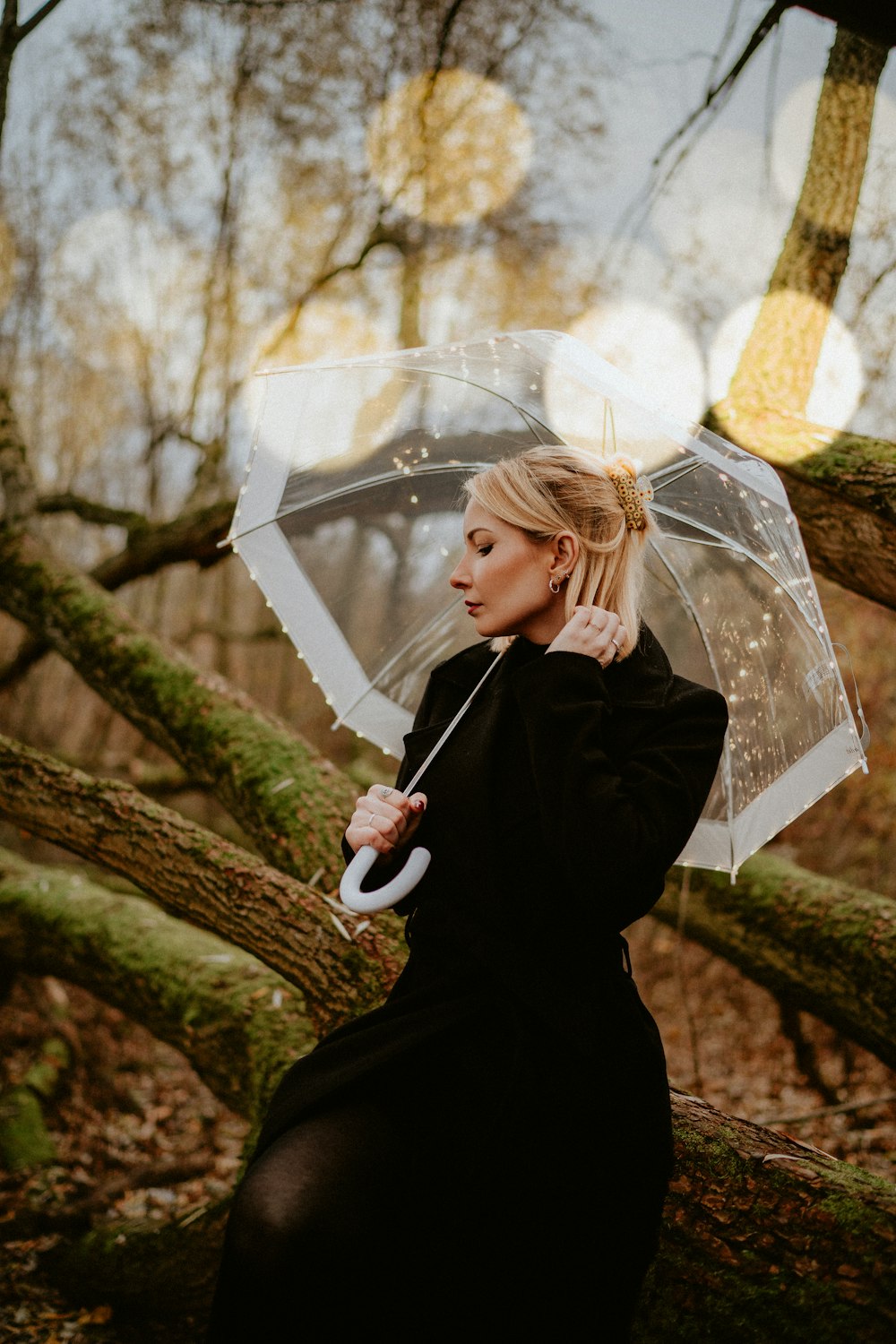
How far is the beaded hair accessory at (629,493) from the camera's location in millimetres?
2100

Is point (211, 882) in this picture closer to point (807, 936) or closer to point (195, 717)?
point (195, 717)

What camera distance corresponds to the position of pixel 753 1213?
206cm

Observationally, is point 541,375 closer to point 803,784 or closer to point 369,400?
point 369,400

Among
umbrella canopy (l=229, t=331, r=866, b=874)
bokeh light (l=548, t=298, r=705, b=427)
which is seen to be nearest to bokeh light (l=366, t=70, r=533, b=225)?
bokeh light (l=548, t=298, r=705, b=427)

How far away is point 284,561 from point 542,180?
6.11 metres

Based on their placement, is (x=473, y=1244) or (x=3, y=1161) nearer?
(x=473, y=1244)

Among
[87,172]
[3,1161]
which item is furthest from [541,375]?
[87,172]

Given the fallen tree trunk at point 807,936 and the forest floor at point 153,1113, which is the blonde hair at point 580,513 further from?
the forest floor at point 153,1113

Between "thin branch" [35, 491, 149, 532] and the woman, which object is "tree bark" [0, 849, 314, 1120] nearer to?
the woman

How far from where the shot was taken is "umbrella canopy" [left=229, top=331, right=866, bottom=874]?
2273 mm

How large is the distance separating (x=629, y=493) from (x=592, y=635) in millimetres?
397

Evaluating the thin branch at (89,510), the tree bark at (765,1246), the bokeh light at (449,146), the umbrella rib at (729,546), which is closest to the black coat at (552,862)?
the umbrella rib at (729,546)

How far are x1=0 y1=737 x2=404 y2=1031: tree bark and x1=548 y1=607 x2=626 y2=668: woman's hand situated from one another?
4.22 ft

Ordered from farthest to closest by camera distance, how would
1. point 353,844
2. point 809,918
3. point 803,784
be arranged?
point 809,918 → point 803,784 → point 353,844
